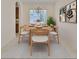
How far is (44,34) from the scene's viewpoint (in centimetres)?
452

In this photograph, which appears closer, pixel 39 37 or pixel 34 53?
pixel 34 53

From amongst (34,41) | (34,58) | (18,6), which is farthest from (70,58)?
(18,6)

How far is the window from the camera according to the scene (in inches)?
465

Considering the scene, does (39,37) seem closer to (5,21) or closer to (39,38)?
(39,38)

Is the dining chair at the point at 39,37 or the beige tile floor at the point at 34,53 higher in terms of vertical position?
the dining chair at the point at 39,37

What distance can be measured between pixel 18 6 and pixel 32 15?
6.75 ft

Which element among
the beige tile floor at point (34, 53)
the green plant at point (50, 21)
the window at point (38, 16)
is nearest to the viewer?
the beige tile floor at point (34, 53)

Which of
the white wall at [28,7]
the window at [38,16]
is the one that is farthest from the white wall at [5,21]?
the window at [38,16]

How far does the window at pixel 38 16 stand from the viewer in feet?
38.7

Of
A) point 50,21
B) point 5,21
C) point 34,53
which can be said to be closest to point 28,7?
point 50,21

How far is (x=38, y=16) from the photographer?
12000 mm

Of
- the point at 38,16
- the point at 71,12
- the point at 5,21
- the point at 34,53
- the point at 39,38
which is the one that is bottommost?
the point at 34,53

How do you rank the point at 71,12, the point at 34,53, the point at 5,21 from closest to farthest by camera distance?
the point at 34,53
the point at 71,12
the point at 5,21

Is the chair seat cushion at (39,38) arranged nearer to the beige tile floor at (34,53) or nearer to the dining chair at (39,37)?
the dining chair at (39,37)
